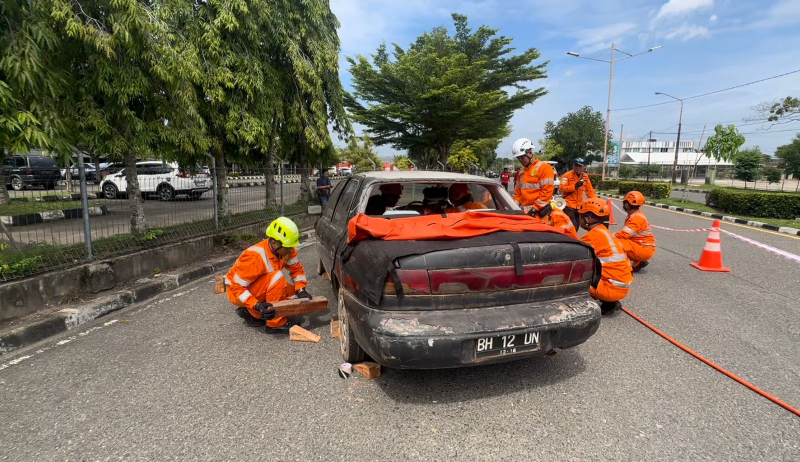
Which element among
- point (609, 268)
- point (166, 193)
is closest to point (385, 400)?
point (609, 268)

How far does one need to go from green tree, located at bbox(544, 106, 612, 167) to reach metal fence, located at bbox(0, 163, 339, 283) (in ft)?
191

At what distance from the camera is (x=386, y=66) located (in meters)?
18.6

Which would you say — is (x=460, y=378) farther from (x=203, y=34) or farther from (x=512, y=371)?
(x=203, y=34)

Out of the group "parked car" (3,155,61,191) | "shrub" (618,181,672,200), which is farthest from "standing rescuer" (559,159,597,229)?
"shrub" (618,181,672,200)

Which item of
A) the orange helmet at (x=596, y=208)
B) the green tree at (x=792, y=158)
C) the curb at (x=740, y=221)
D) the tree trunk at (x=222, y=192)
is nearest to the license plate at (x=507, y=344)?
the orange helmet at (x=596, y=208)

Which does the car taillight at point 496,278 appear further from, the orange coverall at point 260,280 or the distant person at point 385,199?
the orange coverall at point 260,280

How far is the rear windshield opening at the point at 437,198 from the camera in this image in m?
3.88

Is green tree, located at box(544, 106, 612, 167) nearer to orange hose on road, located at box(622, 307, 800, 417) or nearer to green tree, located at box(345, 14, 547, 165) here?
green tree, located at box(345, 14, 547, 165)

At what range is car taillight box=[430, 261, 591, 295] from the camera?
7.91 ft

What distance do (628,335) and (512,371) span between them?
1419 millimetres

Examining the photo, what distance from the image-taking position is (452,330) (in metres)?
2.37

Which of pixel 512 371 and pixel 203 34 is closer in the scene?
pixel 512 371

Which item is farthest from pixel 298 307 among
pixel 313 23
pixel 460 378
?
pixel 313 23

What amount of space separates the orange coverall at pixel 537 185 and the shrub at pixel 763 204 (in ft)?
37.0
